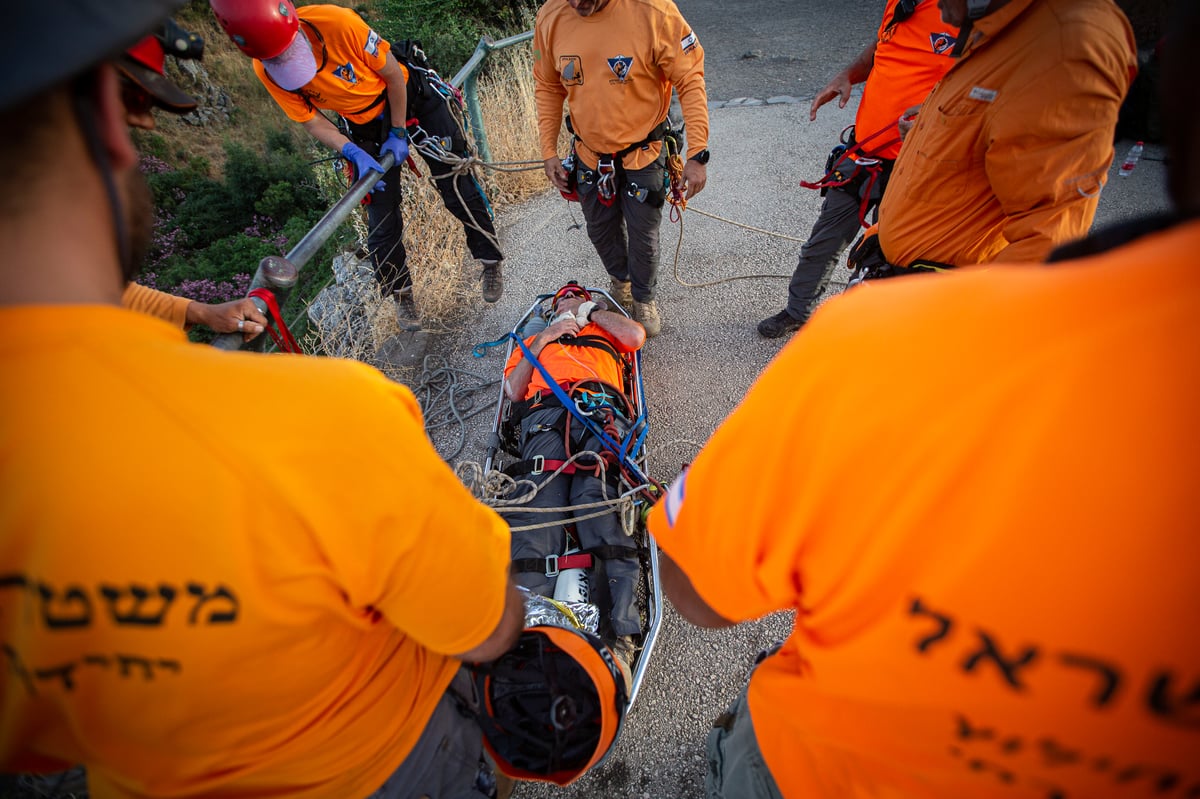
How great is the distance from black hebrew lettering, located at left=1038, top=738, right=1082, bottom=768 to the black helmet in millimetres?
1315

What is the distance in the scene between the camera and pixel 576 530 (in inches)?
88.5

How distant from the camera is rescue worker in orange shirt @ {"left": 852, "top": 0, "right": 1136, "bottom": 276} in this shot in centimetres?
150

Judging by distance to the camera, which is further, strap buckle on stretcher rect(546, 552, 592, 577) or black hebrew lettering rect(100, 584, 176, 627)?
strap buckle on stretcher rect(546, 552, 592, 577)

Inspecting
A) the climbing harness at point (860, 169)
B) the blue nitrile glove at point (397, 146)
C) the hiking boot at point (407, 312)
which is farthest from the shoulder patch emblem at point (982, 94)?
the hiking boot at point (407, 312)

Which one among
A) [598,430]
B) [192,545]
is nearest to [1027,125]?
[598,430]

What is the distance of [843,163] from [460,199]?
2.57m

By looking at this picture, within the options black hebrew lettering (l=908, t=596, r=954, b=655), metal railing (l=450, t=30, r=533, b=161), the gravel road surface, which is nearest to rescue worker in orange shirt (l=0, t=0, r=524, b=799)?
black hebrew lettering (l=908, t=596, r=954, b=655)

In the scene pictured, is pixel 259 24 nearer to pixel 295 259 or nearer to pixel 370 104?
pixel 370 104

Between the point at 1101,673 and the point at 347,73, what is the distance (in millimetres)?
4151

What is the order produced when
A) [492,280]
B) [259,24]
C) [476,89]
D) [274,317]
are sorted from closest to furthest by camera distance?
[274,317], [259,24], [492,280], [476,89]

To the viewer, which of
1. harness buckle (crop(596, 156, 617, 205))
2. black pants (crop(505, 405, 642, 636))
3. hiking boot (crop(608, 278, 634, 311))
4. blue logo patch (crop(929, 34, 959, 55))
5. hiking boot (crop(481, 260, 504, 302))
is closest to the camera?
black pants (crop(505, 405, 642, 636))

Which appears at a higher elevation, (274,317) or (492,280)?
(274,317)

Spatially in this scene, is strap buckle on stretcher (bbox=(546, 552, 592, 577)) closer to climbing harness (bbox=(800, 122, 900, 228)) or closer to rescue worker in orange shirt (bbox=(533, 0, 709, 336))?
rescue worker in orange shirt (bbox=(533, 0, 709, 336))

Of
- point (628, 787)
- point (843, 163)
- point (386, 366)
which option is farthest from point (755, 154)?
point (628, 787)
